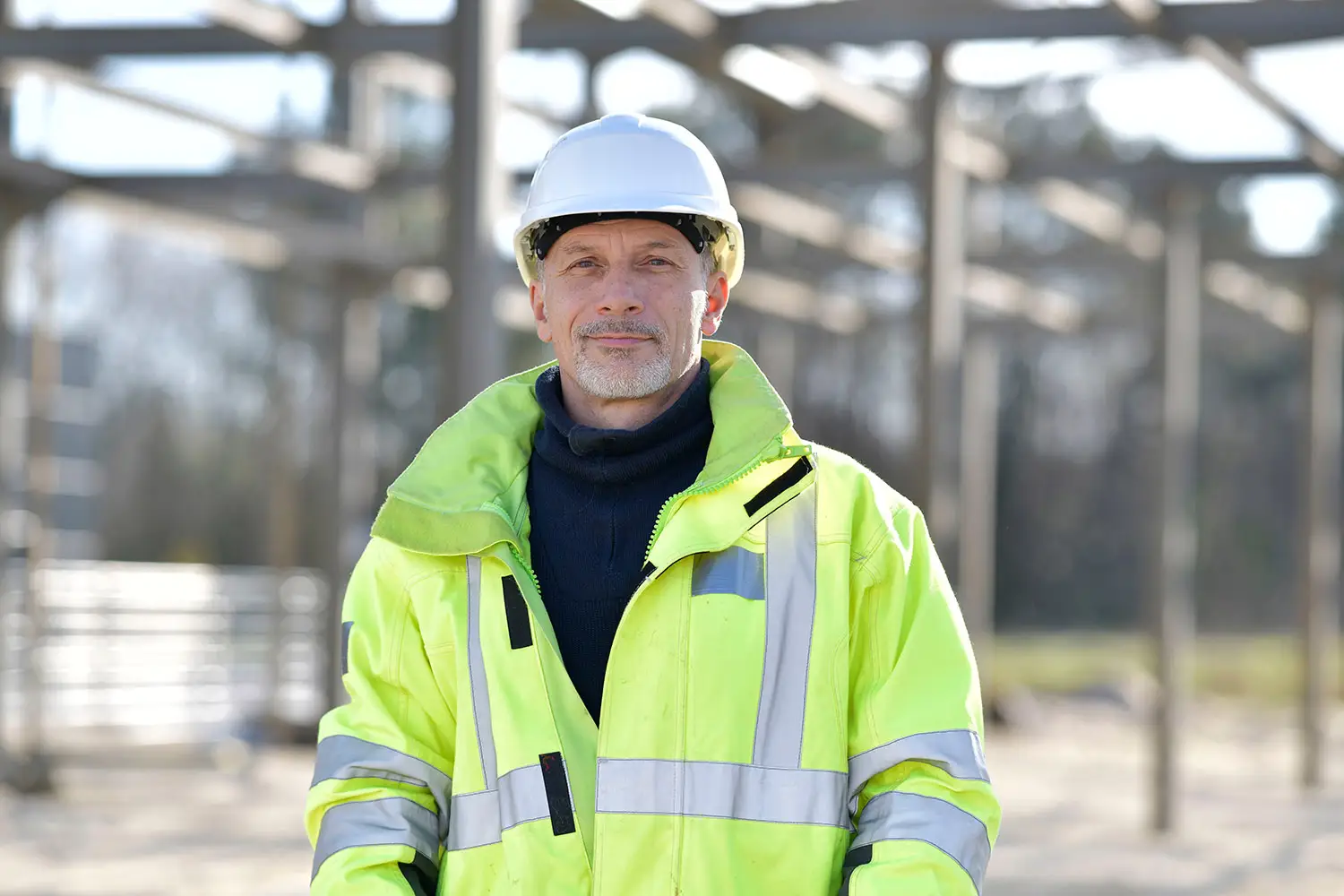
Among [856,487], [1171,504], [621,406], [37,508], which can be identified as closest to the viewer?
[856,487]

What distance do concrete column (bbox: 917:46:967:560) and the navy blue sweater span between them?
487cm

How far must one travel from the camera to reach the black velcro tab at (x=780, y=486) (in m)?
2.77

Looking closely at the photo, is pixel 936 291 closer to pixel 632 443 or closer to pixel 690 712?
pixel 632 443

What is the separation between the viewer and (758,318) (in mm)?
14969

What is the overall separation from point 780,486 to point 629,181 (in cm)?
56

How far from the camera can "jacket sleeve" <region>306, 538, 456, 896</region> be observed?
108 inches

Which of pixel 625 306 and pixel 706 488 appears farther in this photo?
pixel 625 306

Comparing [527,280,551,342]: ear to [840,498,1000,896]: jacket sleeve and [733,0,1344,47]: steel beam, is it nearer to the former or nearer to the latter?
[840,498,1000,896]: jacket sleeve

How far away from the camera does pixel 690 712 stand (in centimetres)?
268

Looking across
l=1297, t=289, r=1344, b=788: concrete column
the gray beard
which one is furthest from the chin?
l=1297, t=289, r=1344, b=788: concrete column

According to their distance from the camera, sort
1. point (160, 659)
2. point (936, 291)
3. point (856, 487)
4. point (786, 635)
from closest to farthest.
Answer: point (786, 635)
point (856, 487)
point (936, 291)
point (160, 659)

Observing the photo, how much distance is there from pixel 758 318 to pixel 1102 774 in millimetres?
4377

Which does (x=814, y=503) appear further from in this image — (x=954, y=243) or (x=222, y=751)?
(x=222, y=751)

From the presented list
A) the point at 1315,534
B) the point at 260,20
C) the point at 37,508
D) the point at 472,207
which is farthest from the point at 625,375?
the point at 1315,534
